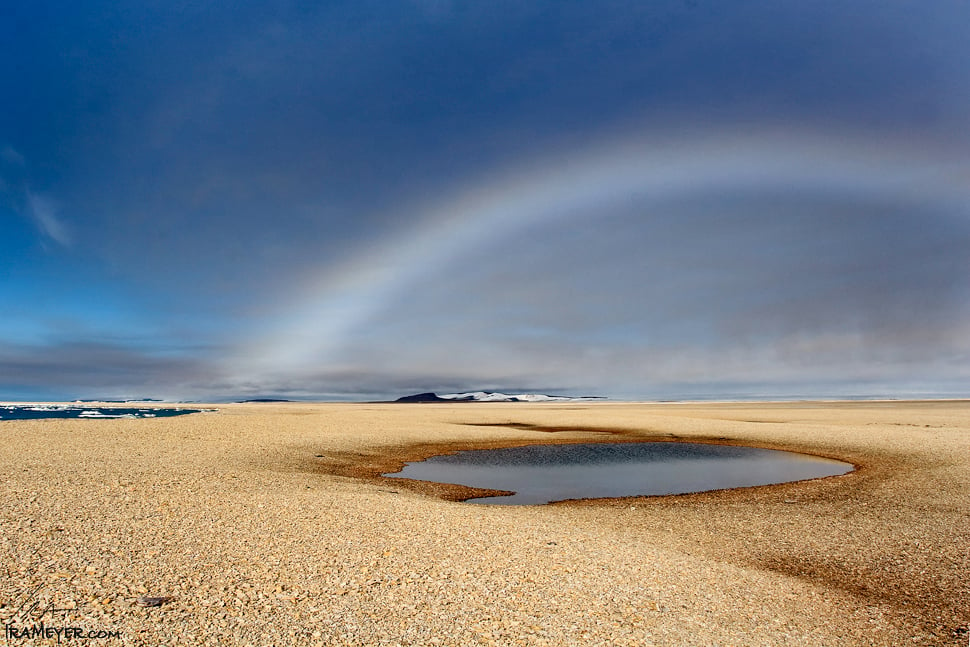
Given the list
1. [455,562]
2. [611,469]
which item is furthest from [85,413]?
[455,562]

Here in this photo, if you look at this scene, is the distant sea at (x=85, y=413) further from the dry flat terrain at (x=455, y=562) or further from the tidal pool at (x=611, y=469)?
the dry flat terrain at (x=455, y=562)

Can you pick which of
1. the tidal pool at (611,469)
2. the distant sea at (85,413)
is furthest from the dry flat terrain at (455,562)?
the distant sea at (85,413)

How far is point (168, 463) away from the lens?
19.6 m

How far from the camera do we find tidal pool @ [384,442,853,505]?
65.9ft

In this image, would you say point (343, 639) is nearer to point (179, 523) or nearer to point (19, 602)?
point (19, 602)

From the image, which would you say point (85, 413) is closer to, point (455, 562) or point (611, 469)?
point (611, 469)

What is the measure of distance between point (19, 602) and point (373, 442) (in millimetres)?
24242

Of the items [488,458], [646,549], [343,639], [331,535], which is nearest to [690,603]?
[646,549]

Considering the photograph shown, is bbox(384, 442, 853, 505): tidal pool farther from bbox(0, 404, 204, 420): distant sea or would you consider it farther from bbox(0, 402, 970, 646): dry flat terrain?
bbox(0, 404, 204, 420): distant sea

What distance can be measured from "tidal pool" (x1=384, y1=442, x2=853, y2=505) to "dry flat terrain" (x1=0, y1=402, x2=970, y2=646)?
8.45ft

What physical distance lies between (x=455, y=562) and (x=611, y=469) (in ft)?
57.4

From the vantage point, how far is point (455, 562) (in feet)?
31.0

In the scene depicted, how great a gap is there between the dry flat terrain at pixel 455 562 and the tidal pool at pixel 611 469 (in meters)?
2.58

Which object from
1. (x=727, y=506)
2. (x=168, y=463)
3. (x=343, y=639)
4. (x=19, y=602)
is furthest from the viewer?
(x=168, y=463)
